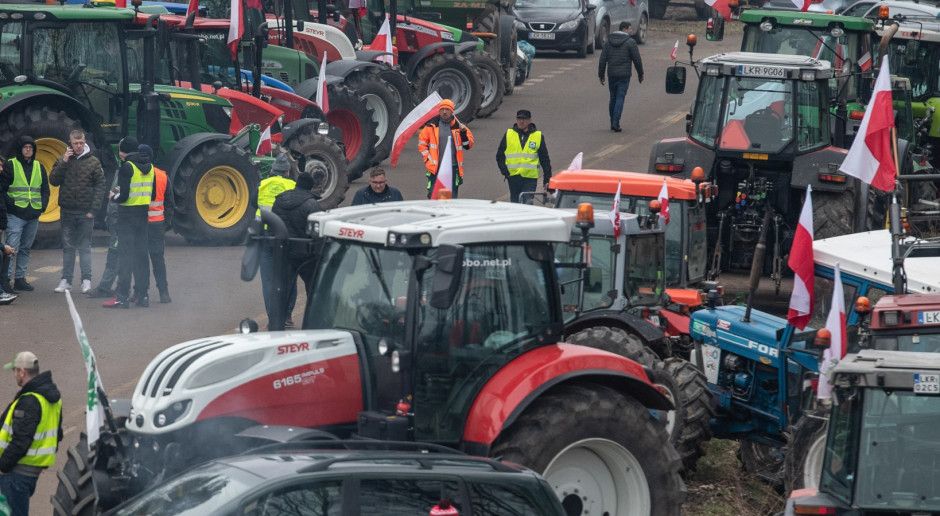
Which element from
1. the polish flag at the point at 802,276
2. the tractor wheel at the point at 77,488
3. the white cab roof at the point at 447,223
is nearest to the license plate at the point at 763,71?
the polish flag at the point at 802,276

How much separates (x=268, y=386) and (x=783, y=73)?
969cm

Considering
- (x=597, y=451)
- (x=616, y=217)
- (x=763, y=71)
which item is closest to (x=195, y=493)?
(x=597, y=451)

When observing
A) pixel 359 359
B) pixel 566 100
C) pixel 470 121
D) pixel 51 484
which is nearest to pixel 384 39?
pixel 470 121

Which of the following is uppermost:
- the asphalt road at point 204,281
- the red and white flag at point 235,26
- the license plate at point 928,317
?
the red and white flag at point 235,26

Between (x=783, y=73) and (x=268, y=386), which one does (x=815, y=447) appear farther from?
(x=783, y=73)

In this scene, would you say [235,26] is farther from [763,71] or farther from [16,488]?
[16,488]

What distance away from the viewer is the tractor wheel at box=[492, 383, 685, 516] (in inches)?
334

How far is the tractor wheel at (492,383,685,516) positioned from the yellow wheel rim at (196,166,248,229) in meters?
9.93

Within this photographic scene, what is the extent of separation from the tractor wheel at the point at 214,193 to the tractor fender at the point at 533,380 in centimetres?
960

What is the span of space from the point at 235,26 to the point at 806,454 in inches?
458

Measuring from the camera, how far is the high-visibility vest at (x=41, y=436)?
30.0ft

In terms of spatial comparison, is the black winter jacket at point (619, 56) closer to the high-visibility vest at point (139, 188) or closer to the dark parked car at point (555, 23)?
the dark parked car at point (555, 23)

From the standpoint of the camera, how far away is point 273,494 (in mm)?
6426

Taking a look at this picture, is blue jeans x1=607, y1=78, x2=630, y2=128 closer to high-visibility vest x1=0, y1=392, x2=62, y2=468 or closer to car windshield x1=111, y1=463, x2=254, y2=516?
high-visibility vest x1=0, y1=392, x2=62, y2=468
